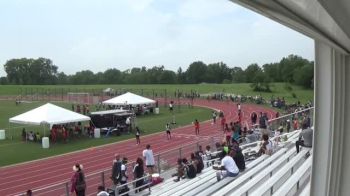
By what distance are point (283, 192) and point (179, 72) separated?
112m

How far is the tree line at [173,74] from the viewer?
3201 inches

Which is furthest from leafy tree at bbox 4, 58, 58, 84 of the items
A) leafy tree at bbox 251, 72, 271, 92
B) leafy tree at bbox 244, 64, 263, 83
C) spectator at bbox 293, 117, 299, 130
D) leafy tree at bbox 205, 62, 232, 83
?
spectator at bbox 293, 117, 299, 130

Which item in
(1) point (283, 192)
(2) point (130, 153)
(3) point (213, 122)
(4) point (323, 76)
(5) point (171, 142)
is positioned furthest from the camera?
(3) point (213, 122)

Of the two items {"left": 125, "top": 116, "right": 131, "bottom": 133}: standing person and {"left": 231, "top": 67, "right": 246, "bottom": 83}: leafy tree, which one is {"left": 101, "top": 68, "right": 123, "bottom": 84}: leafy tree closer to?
{"left": 231, "top": 67, "right": 246, "bottom": 83}: leafy tree

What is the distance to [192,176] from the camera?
1277 centimetres

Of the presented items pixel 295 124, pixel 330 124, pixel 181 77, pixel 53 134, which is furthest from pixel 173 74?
pixel 330 124

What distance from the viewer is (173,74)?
392 feet

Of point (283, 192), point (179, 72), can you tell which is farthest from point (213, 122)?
point (179, 72)

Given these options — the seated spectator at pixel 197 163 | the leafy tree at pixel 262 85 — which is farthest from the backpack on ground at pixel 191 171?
the leafy tree at pixel 262 85

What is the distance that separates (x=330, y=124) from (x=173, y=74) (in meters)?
113

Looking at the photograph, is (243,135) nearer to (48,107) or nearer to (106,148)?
(106,148)

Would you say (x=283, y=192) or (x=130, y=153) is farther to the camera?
(x=130, y=153)

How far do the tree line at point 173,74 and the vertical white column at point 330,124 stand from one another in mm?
65250

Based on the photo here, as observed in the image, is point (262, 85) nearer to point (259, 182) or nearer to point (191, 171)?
point (191, 171)
